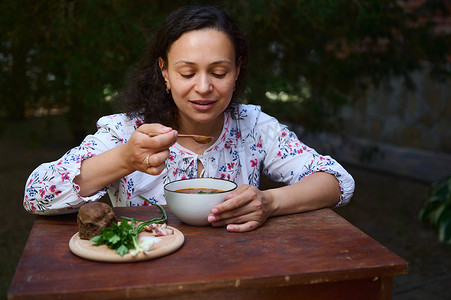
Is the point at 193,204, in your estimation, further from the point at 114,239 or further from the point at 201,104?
the point at 201,104

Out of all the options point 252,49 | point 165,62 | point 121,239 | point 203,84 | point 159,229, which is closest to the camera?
point 121,239

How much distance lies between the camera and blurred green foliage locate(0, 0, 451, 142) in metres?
3.41

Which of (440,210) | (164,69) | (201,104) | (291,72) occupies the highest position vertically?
(164,69)

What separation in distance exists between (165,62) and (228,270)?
1.06m

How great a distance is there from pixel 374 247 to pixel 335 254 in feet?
0.44

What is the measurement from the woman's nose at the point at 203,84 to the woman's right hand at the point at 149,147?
0.29 metres

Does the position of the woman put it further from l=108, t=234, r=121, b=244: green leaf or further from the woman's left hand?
l=108, t=234, r=121, b=244: green leaf

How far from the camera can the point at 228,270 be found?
4.09 ft

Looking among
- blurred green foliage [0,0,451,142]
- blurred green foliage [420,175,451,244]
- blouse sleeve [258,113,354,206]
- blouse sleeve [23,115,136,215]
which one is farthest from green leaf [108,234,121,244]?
blurred green foliage [420,175,451,244]

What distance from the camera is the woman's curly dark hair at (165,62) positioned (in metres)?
1.94

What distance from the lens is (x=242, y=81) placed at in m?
2.35

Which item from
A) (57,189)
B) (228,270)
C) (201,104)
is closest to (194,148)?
(201,104)

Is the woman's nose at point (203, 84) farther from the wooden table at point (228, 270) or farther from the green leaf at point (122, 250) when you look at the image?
the green leaf at point (122, 250)

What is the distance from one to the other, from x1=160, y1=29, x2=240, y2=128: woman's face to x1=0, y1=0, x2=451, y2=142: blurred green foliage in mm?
Result: 883
